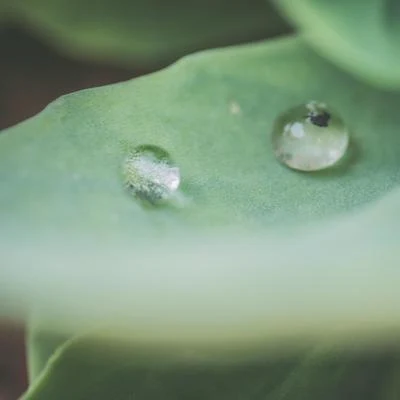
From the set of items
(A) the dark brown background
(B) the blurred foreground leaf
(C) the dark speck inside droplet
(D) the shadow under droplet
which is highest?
(A) the dark brown background

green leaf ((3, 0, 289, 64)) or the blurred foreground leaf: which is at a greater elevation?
green leaf ((3, 0, 289, 64))

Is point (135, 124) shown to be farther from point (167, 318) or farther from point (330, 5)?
point (167, 318)

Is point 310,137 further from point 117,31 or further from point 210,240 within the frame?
point 117,31

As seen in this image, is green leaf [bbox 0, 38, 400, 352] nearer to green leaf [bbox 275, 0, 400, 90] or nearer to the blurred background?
green leaf [bbox 275, 0, 400, 90]

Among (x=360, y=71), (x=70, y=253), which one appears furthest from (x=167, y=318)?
(x=360, y=71)

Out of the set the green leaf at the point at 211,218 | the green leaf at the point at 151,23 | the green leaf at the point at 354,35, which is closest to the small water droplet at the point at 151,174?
the green leaf at the point at 211,218

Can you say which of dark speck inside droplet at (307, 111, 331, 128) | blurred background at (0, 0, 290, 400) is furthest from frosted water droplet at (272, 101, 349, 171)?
blurred background at (0, 0, 290, 400)
